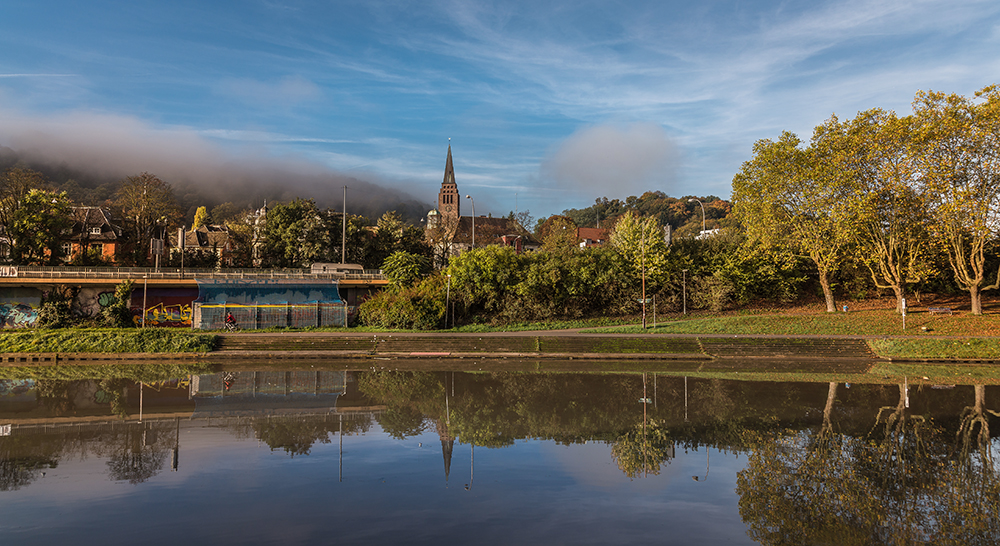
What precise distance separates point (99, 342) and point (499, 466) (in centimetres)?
2882

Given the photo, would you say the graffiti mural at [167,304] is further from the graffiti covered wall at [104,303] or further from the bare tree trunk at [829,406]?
the bare tree trunk at [829,406]

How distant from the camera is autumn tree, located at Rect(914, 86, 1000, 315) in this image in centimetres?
3325

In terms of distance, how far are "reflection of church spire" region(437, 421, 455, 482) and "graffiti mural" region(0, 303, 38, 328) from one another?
3675cm

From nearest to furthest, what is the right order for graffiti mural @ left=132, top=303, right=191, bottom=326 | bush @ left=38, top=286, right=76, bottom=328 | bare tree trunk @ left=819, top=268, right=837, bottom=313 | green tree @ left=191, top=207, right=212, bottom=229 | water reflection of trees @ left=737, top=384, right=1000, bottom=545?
water reflection of trees @ left=737, top=384, right=1000, bottom=545, bush @ left=38, top=286, right=76, bottom=328, graffiti mural @ left=132, top=303, right=191, bottom=326, bare tree trunk @ left=819, top=268, right=837, bottom=313, green tree @ left=191, top=207, right=212, bottom=229

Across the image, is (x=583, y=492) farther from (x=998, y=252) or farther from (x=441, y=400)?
(x=998, y=252)

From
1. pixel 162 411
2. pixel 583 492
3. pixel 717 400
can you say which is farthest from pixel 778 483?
pixel 162 411

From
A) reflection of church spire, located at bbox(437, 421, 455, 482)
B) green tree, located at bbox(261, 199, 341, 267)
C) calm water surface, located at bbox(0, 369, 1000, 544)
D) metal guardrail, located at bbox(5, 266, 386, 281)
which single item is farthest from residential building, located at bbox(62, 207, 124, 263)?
reflection of church spire, located at bbox(437, 421, 455, 482)

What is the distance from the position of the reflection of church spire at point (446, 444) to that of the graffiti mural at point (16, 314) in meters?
36.8

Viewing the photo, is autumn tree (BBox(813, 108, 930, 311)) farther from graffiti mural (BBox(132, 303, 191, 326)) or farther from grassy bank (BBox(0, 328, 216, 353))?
graffiti mural (BBox(132, 303, 191, 326))

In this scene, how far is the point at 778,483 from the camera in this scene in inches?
457

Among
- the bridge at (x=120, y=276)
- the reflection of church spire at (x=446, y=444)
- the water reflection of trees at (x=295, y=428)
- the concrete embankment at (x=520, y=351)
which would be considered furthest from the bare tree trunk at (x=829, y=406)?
the bridge at (x=120, y=276)

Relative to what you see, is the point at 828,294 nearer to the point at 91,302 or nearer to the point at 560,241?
the point at 560,241

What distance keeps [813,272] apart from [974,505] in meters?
42.7

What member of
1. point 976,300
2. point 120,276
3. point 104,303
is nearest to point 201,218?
point 104,303
